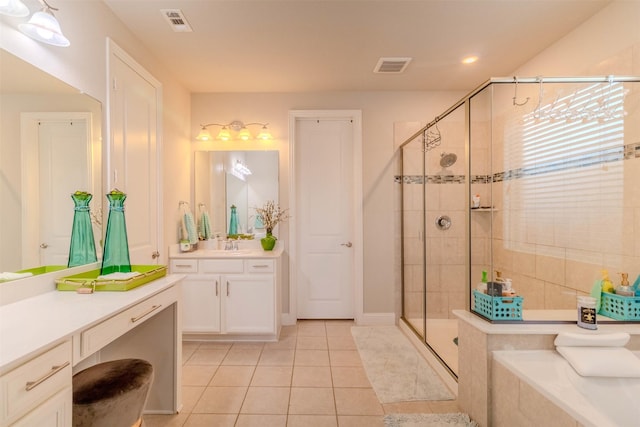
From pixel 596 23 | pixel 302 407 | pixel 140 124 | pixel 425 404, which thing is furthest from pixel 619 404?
pixel 140 124

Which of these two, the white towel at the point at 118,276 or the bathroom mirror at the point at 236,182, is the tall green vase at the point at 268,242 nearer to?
the bathroom mirror at the point at 236,182

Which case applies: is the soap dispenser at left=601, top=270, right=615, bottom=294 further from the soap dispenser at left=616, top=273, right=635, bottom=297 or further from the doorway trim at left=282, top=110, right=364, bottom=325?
the doorway trim at left=282, top=110, right=364, bottom=325

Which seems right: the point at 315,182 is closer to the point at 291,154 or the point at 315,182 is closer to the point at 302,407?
the point at 291,154

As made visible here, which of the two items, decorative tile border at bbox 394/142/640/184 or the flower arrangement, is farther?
the flower arrangement

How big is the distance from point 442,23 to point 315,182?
1967 millimetres

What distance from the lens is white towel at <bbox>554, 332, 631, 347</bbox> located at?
156cm

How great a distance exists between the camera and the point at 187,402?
205 cm

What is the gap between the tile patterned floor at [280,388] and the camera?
189cm

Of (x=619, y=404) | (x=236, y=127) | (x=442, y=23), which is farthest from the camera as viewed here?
(x=236, y=127)

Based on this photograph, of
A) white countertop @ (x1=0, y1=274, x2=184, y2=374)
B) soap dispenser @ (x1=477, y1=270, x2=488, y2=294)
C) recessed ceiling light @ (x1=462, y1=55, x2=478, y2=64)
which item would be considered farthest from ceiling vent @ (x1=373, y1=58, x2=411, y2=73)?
white countertop @ (x1=0, y1=274, x2=184, y2=374)

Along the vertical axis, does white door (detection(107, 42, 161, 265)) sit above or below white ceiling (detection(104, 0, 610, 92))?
below

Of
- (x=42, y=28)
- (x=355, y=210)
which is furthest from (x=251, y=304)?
(x=42, y=28)

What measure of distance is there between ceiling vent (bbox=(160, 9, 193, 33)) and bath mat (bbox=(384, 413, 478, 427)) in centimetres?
295

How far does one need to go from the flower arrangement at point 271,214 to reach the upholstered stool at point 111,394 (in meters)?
2.01
